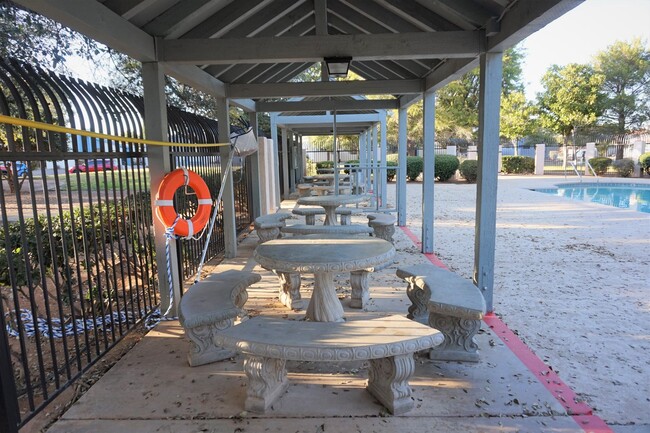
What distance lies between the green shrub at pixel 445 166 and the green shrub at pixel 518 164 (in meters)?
5.21

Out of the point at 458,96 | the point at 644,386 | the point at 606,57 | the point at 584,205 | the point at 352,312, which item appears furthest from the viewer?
the point at 606,57

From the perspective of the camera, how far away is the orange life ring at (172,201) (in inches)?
149

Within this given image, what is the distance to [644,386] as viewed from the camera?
9.13 ft

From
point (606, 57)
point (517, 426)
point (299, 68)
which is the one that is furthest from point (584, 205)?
point (606, 57)

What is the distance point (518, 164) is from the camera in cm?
2503

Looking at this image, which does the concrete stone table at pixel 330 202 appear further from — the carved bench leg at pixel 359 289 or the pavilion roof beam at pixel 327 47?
the pavilion roof beam at pixel 327 47

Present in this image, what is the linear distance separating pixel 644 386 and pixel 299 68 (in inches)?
256

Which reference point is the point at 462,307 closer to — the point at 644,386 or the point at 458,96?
the point at 644,386

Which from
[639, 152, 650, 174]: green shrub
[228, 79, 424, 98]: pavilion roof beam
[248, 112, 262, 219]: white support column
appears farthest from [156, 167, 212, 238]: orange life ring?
Result: [639, 152, 650, 174]: green shrub

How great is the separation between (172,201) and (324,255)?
1.66 m

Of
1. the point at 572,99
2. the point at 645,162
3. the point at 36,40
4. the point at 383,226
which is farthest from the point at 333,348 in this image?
the point at 572,99

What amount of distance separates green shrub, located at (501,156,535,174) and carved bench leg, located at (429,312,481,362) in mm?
24292

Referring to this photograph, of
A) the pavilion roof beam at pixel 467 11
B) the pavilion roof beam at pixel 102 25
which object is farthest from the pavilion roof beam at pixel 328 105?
the pavilion roof beam at pixel 467 11

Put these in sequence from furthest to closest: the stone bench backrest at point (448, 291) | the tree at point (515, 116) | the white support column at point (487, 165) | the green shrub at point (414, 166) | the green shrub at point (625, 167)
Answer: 1. the tree at point (515, 116)
2. the green shrub at point (414, 166)
3. the green shrub at point (625, 167)
4. the white support column at point (487, 165)
5. the stone bench backrest at point (448, 291)
